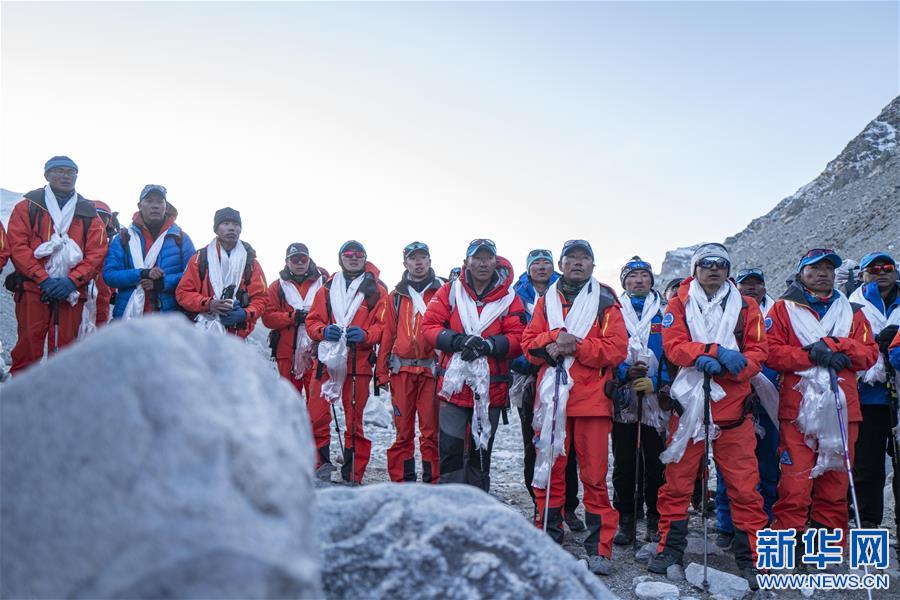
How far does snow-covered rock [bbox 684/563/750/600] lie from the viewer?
5.39 metres

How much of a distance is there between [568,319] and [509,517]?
13.3ft

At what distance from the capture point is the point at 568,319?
20.7 feet

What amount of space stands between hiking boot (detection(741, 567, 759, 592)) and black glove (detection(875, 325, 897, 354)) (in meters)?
3.07

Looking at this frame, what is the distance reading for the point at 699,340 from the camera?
600 cm

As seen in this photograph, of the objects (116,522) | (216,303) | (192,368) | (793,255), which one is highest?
(793,255)

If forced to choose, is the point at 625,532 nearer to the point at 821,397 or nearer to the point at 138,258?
the point at 821,397

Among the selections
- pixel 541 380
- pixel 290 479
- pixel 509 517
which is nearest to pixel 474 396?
pixel 541 380

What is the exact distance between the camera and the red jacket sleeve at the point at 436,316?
6.79m

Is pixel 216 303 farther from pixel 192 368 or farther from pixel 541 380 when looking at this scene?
pixel 192 368

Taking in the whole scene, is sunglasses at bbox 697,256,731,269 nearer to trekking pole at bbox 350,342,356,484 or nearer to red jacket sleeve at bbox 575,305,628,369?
red jacket sleeve at bbox 575,305,628,369

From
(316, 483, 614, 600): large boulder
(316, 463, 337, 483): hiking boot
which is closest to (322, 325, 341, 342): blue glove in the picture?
(316, 463, 337, 483): hiking boot

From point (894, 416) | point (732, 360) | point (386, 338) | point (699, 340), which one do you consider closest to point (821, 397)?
point (732, 360)

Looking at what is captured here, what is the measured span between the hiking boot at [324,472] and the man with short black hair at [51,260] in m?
3.38

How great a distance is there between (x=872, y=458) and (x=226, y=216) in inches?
317
